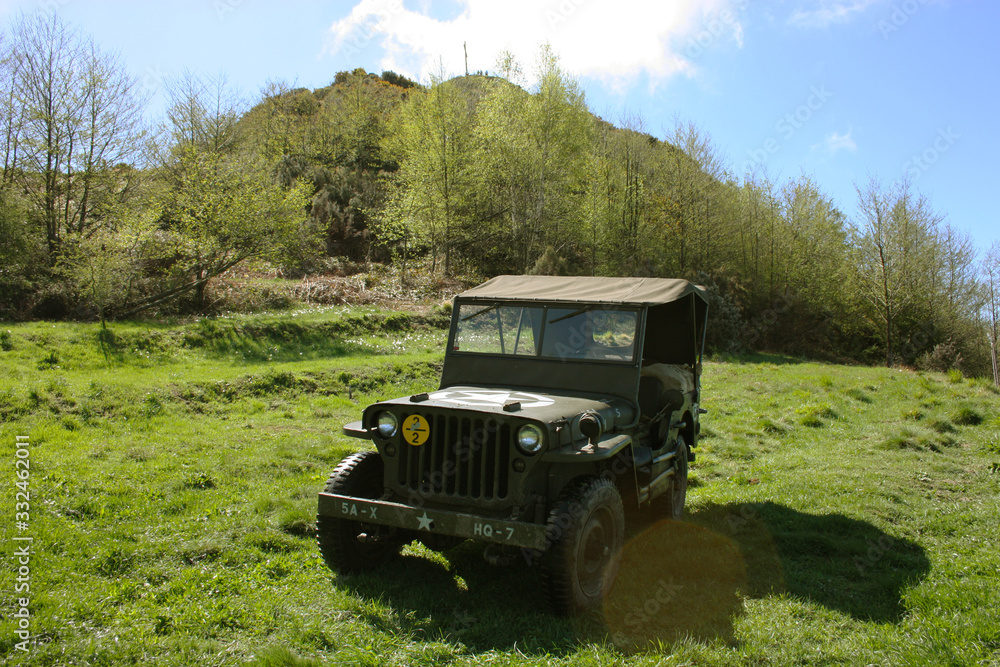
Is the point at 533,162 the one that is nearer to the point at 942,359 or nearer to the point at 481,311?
the point at 942,359

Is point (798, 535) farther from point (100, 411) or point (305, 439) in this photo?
point (100, 411)

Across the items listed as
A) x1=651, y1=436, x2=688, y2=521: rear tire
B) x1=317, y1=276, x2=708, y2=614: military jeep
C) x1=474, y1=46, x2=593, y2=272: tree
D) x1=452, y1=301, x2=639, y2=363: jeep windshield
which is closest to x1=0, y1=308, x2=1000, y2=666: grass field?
x1=651, y1=436, x2=688, y2=521: rear tire

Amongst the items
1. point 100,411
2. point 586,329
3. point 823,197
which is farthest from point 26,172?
point 823,197

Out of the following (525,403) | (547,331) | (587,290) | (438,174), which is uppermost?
(438,174)

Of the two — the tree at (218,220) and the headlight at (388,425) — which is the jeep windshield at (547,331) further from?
the tree at (218,220)

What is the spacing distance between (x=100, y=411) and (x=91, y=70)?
1242 centimetres

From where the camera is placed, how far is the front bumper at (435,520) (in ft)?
13.0

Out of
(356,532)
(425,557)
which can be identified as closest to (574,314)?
(425,557)

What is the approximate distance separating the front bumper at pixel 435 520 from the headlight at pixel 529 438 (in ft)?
1.56

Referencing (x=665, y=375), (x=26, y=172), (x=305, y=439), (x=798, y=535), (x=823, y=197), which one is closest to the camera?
(x=798, y=535)

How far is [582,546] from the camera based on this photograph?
13.8 ft

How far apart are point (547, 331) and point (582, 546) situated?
6.93 feet

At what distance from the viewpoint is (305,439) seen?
29.0 feet

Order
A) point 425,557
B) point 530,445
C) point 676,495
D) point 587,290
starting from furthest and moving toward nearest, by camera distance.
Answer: point 676,495, point 587,290, point 425,557, point 530,445
